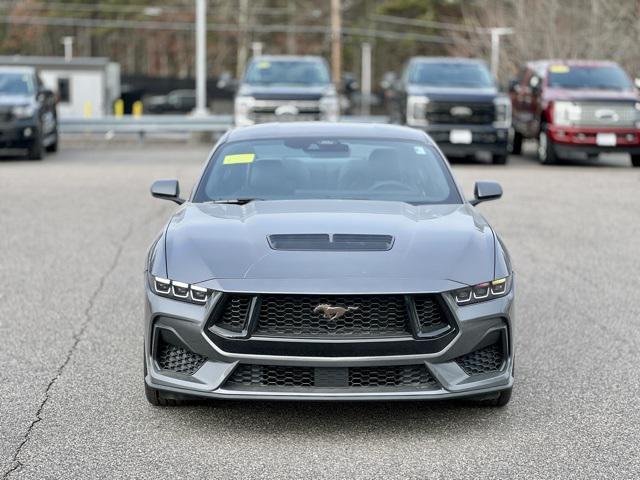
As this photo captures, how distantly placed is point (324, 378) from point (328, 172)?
208cm

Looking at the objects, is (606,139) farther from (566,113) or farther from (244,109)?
(244,109)

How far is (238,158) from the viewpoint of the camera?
295 inches

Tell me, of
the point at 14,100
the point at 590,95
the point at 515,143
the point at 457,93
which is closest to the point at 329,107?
the point at 457,93

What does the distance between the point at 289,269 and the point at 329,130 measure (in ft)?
7.78

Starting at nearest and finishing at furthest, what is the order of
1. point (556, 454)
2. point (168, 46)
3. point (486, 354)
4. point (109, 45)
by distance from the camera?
point (556, 454) → point (486, 354) → point (168, 46) → point (109, 45)

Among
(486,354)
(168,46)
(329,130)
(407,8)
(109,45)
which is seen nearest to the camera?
(486,354)

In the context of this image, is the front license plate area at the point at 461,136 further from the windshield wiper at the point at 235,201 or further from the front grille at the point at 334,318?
the front grille at the point at 334,318

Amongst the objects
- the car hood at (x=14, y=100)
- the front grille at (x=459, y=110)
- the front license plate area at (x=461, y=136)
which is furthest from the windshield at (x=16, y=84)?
the front license plate area at (x=461, y=136)

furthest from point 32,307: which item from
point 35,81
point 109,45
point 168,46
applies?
point 109,45

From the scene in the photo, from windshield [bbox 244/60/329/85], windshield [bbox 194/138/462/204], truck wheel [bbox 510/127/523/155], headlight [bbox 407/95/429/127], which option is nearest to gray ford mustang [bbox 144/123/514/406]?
windshield [bbox 194/138/462/204]

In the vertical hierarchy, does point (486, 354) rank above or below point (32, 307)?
above

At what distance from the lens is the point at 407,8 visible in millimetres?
93375

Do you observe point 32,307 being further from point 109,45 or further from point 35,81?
point 109,45

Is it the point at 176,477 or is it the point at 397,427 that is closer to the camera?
the point at 176,477
